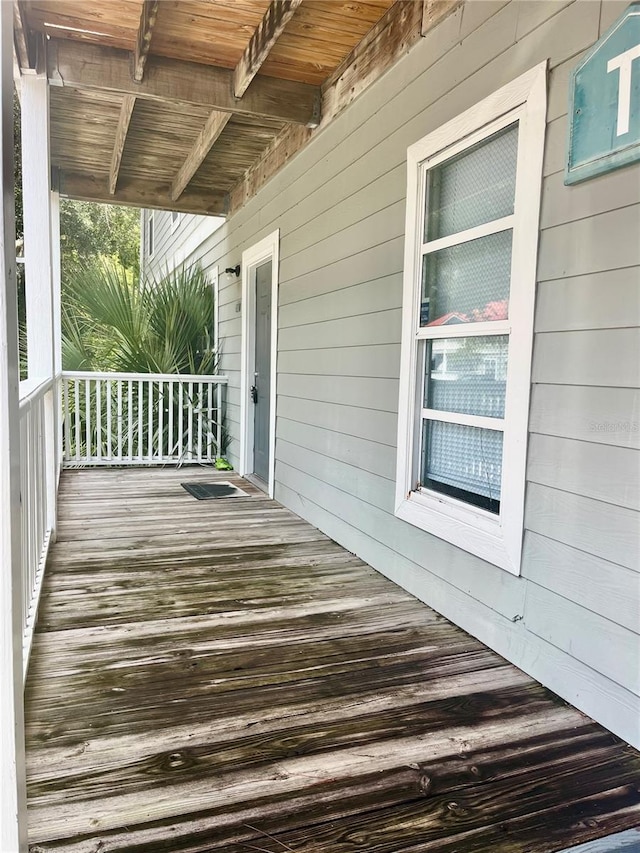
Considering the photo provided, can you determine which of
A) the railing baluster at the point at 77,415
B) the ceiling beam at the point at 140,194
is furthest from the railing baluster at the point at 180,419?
the ceiling beam at the point at 140,194

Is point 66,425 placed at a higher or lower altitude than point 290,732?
higher

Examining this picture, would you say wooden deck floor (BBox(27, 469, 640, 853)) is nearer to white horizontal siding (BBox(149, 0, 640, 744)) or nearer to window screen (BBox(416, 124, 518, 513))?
white horizontal siding (BBox(149, 0, 640, 744))

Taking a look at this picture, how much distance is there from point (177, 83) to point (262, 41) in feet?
2.41

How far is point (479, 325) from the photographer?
7.70 ft

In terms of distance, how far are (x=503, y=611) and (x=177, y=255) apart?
8.05 m

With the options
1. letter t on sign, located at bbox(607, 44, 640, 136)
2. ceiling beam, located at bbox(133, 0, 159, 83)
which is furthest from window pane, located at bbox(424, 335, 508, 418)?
ceiling beam, located at bbox(133, 0, 159, 83)

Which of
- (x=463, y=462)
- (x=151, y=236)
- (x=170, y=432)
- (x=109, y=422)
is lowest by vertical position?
(x=170, y=432)

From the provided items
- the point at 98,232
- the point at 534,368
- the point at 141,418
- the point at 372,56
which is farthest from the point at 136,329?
the point at 98,232

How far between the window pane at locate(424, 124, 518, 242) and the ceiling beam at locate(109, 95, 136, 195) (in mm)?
2223

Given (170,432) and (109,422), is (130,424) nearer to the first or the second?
(109,422)

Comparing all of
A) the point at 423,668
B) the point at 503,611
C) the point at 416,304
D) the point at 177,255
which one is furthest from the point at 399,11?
the point at 177,255

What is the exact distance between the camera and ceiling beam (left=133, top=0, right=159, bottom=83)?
→ 9.13 ft

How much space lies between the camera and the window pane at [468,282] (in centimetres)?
226

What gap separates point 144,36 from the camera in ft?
9.77
